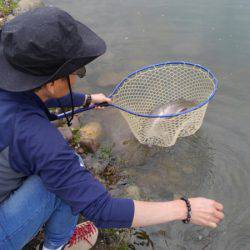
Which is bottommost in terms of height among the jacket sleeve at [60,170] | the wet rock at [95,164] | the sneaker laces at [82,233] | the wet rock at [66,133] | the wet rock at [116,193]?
the wet rock at [116,193]

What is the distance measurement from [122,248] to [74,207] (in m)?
1.03

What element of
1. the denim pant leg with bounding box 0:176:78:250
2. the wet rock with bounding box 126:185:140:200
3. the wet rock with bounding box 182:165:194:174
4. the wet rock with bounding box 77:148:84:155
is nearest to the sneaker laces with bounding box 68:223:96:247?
the denim pant leg with bounding box 0:176:78:250

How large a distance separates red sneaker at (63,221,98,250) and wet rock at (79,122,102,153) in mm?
1278

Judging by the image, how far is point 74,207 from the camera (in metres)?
2.25

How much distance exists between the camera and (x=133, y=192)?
3682mm

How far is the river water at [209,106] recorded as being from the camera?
3.54 meters

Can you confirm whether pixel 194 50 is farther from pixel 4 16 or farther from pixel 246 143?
pixel 4 16

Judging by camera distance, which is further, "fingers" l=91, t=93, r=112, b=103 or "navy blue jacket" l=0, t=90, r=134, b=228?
"fingers" l=91, t=93, r=112, b=103

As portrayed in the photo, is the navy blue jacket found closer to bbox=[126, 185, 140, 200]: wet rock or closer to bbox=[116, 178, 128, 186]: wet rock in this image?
bbox=[126, 185, 140, 200]: wet rock

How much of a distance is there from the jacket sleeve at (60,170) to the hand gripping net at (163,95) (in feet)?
4.49

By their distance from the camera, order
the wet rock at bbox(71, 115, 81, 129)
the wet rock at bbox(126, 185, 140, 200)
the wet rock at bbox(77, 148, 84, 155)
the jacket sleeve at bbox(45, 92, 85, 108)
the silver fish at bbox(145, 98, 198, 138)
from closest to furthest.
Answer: the jacket sleeve at bbox(45, 92, 85, 108), the wet rock at bbox(126, 185, 140, 200), the silver fish at bbox(145, 98, 198, 138), the wet rock at bbox(77, 148, 84, 155), the wet rock at bbox(71, 115, 81, 129)

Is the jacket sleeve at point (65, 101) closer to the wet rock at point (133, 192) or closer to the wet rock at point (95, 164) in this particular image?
the wet rock at point (95, 164)

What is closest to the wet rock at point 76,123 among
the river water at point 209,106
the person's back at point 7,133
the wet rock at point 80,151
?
the river water at point 209,106

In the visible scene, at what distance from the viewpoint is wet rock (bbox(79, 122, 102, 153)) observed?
4.22 meters
